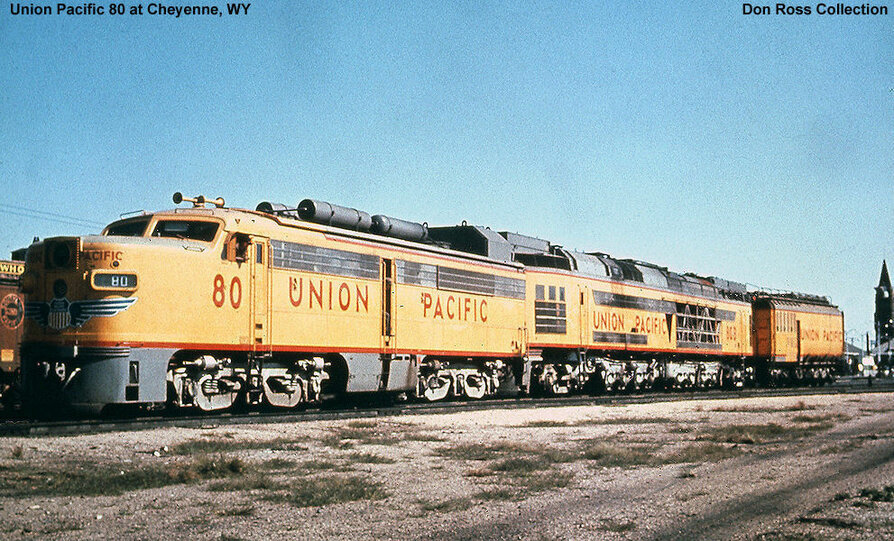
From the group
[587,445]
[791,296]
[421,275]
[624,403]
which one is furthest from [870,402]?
[791,296]

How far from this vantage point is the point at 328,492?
1006cm

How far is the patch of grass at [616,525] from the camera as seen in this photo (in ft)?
27.1

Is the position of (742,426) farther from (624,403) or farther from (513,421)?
(624,403)

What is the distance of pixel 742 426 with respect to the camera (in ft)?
60.4

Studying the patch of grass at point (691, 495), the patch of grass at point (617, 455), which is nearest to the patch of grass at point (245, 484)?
the patch of grass at point (691, 495)

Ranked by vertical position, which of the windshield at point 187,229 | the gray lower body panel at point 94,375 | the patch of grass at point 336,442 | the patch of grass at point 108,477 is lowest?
the patch of grass at point 336,442

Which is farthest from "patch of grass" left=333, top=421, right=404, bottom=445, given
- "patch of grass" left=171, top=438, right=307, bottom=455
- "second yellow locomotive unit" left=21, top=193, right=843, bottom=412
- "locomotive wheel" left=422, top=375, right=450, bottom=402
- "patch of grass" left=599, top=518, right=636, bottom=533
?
"patch of grass" left=599, top=518, right=636, bottom=533

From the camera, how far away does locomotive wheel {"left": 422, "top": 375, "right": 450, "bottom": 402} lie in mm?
23891

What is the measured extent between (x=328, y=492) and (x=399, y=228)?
44.6ft

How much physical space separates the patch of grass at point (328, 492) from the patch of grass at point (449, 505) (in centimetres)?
73

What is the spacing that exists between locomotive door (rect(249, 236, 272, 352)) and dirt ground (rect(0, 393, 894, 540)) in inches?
80.5

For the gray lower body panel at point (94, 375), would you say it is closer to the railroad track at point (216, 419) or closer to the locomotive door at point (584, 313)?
the railroad track at point (216, 419)

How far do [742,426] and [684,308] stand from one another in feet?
66.0

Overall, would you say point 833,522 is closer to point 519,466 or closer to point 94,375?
point 519,466
